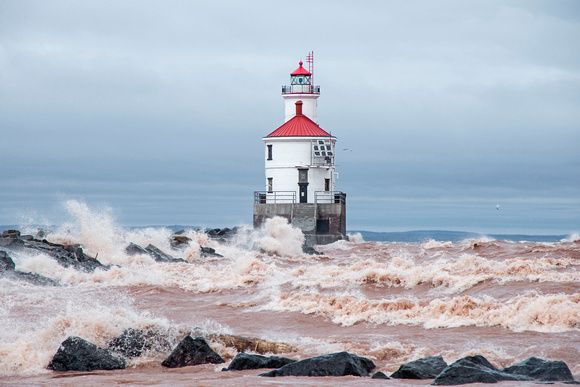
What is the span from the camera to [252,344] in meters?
7.73

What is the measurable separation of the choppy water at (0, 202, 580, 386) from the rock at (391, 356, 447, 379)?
1.40 feet

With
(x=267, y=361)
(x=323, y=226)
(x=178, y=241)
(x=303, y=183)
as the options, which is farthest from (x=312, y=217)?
(x=267, y=361)

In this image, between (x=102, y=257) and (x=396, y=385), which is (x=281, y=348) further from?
(x=102, y=257)

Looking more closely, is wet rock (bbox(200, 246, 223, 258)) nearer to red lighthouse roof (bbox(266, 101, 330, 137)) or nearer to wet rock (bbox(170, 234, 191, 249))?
wet rock (bbox(170, 234, 191, 249))

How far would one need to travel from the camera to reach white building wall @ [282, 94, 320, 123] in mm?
37000

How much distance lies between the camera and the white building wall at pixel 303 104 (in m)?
37.0

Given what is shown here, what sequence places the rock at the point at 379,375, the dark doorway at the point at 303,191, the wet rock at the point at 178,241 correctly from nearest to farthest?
the rock at the point at 379,375 → the wet rock at the point at 178,241 → the dark doorway at the point at 303,191

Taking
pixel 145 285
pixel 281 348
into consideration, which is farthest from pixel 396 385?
pixel 145 285

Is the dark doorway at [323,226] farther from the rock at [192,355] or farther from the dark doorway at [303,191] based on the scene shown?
the rock at [192,355]

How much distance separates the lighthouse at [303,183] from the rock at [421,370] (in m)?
27.3

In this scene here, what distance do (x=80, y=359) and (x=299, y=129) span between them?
28.9 m

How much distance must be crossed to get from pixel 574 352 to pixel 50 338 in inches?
233

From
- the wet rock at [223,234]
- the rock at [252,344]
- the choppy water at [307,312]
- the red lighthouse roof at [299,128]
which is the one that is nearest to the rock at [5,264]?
the choppy water at [307,312]

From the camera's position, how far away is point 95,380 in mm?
6375
